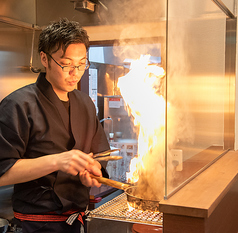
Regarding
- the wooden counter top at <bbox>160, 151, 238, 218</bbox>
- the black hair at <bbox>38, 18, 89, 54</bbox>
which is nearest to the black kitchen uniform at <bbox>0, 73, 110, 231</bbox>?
the black hair at <bbox>38, 18, 89, 54</bbox>

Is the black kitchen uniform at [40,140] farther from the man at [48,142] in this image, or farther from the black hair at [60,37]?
the black hair at [60,37]

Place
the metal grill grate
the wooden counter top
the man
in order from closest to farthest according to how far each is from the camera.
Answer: the wooden counter top → the metal grill grate → the man

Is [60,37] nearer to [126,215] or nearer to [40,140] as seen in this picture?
[40,140]

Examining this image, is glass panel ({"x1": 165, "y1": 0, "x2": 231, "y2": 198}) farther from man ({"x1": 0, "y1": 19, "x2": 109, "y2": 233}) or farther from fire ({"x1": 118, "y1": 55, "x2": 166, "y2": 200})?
man ({"x1": 0, "y1": 19, "x2": 109, "y2": 233})

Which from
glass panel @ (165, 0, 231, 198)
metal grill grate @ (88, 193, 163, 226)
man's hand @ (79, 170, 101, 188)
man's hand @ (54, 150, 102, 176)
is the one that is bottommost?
metal grill grate @ (88, 193, 163, 226)

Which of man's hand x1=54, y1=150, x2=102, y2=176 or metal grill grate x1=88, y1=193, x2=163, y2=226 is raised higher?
man's hand x1=54, y1=150, x2=102, y2=176

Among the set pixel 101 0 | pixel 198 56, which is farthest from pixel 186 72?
pixel 101 0

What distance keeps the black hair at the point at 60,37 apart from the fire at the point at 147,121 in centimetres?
39

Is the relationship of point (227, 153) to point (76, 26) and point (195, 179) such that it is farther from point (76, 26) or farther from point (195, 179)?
point (76, 26)

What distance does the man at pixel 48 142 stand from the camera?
1261mm

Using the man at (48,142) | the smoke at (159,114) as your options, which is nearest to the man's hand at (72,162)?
the man at (48,142)

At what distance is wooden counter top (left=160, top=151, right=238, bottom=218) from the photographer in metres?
0.99

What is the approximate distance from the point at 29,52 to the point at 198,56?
210cm

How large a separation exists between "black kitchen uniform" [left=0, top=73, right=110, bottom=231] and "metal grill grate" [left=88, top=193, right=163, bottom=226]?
159 mm
